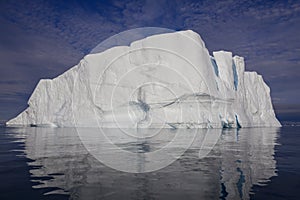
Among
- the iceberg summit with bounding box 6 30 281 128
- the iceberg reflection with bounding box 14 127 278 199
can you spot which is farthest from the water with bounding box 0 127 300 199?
the iceberg summit with bounding box 6 30 281 128

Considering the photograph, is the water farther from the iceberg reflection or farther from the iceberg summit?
the iceberg summit

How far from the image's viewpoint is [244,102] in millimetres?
41281

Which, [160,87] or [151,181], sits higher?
[160,87]

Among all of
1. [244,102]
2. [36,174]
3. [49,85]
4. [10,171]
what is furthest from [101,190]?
[49,85]

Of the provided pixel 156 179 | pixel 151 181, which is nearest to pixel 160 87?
pixel 156 179

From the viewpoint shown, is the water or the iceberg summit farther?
the iceberg summit

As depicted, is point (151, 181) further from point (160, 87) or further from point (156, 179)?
point (160, 87)

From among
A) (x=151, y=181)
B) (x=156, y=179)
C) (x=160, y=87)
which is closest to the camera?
(x=151, y=181)

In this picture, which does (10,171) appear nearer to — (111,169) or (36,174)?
(36,174)

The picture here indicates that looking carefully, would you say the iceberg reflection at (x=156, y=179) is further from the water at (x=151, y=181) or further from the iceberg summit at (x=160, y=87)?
the iceberg summit at (x=160, y=87)

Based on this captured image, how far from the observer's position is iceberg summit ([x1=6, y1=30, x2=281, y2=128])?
3134 cm

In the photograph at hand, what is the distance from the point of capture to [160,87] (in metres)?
32.2

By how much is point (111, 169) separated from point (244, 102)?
39.2m

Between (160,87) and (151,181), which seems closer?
(151,181)
